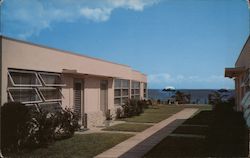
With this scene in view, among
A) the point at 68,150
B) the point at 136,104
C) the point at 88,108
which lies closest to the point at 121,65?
the point at 136,104

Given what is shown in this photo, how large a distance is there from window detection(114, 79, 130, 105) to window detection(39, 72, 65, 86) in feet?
27.8

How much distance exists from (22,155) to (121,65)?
14.8 m

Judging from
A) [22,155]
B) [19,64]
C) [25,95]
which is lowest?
[22,155]

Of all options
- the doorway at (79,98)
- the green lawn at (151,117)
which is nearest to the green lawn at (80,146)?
the doorway at (79,98)

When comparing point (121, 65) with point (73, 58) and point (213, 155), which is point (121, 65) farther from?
point (213, 155)

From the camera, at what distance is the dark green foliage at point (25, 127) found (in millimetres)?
9117

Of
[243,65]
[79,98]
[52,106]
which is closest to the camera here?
[52,106]

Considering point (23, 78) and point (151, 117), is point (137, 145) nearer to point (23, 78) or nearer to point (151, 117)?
point (23, 78)

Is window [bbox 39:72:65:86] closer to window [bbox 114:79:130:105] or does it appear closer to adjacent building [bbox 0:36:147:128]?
adjacent building [bbox 0:36:147:128]

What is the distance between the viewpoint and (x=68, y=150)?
31.7 ft

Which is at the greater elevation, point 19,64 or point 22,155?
point 19,64

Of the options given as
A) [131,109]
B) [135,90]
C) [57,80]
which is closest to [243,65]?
[131,109]

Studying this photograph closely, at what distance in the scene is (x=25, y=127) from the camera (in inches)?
369

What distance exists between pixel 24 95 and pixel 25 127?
1859mm
